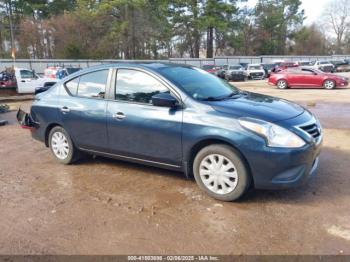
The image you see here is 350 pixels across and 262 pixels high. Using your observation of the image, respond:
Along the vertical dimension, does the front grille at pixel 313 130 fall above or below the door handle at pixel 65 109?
below

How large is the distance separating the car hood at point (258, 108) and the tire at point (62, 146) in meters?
2.53

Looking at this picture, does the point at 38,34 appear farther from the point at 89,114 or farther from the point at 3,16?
the point at 89,114

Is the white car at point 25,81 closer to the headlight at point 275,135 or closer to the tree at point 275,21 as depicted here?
the headlight at point 275,135

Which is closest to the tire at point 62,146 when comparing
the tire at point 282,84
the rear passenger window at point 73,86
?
the rear passenger window at point 73,86

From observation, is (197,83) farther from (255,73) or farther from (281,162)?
(255,73)

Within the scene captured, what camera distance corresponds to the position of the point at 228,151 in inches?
161

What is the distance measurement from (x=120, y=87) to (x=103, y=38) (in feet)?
140

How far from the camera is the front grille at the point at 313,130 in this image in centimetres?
413

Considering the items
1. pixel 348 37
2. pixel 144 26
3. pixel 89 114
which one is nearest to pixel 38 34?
pixel 144 26

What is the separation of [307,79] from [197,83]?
1789 cm

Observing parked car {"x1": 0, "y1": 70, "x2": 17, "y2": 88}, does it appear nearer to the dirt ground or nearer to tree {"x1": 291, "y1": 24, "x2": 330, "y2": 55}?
the dirt ground

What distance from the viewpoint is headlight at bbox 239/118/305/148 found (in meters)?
3.88

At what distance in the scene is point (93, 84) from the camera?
5.32 meters

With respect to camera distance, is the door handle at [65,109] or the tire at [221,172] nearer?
the tire at [221,172]
